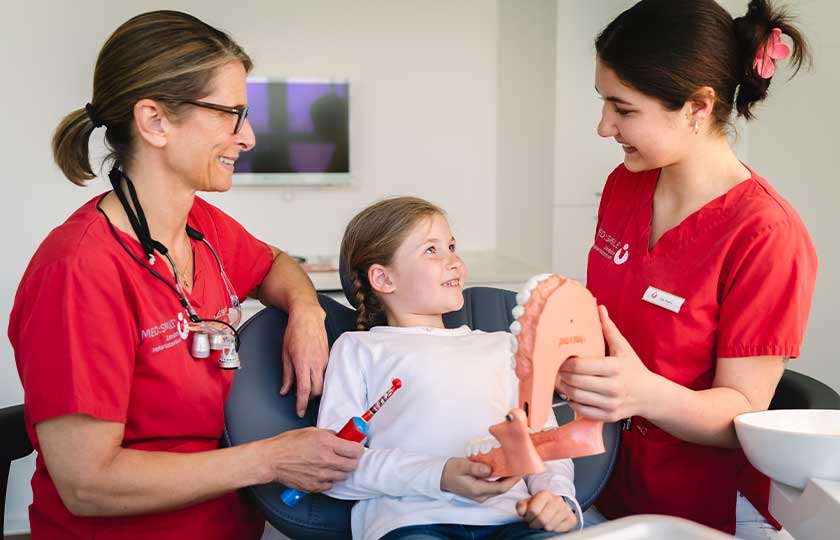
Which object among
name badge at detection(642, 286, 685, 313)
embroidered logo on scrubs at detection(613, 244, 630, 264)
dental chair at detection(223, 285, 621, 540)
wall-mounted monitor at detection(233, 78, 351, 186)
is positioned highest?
wall-mounted monitor at detection(233, 78, 351, 186)

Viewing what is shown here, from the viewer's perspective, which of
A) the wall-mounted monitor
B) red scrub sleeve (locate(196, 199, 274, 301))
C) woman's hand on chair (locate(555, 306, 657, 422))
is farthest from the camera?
the wall-mounted monitor

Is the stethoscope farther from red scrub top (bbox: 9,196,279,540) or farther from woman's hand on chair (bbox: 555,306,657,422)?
woman's hand on chair (bbox: 555,306,657,422)

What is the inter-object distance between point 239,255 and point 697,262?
3.26ft

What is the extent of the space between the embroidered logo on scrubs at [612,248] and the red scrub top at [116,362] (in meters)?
0.82

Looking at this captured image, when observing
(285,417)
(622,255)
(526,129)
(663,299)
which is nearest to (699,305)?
(663,299)

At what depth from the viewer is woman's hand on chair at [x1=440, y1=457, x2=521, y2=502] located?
1.38 metres

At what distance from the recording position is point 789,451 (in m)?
1.19

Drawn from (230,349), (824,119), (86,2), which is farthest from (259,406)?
(86,2)

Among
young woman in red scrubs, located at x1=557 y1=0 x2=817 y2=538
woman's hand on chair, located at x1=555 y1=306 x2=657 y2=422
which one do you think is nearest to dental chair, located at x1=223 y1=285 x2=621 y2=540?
young woman in red scrubs, located at x1=557 y1=0 x2=817 y2=538

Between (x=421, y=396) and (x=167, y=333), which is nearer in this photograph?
(x=167, y=333)

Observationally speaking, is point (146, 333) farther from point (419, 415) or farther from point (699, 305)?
point (699, 305)

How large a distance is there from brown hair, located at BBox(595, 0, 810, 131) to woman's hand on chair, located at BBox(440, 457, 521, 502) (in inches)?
29.7

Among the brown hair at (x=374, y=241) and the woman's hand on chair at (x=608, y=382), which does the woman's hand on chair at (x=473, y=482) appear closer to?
the woman's hand on chair at (x=608, y=382)

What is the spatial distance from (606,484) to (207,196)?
2.91 m
